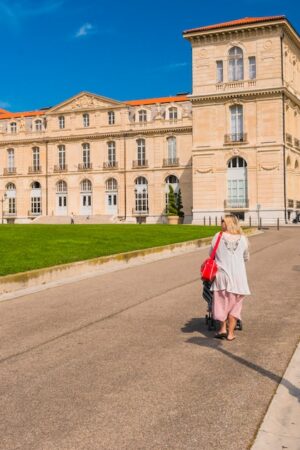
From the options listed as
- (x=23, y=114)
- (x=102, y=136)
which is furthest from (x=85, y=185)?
(x=23, y=114)

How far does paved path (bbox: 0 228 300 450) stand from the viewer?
4.32 meters

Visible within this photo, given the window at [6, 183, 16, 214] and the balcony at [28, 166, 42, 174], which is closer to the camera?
the balcony at [28, 166, 42, 174]

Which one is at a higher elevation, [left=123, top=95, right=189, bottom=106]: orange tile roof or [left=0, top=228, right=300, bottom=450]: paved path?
[left=123, top=95, right=189, bottom=106]: orange tile roof

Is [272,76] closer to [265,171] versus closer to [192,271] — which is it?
[265,171]

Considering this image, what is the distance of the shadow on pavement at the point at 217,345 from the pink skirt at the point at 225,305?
34 centimetres

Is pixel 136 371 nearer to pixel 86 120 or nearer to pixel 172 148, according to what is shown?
pixel 172 148

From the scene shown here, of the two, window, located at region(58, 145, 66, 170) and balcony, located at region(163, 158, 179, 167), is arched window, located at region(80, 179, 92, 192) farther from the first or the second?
balcony, located at region(163, 158, 179, 167)

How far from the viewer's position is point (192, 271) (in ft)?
50.7

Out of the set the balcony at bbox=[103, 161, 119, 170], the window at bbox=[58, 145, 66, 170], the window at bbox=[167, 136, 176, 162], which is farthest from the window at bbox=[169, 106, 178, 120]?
the window at bbox=[58, 145, 66, 170]

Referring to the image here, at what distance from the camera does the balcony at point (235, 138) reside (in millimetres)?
52325

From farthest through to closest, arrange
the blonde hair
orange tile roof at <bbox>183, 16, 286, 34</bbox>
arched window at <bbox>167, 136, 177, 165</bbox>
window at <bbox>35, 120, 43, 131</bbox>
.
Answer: window at <bbox>35, 120, 43, 131</bbox> < arched window at <bbox>167, 136, 177, 165</bbox> < orange tile roof at <bbox>183, 16, 286, 34</bbox> < the blonde hair

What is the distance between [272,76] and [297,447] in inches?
1983

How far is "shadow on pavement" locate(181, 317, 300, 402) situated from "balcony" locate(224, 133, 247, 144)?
45170mm

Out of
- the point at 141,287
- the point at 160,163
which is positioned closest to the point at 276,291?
the point at 141,287
